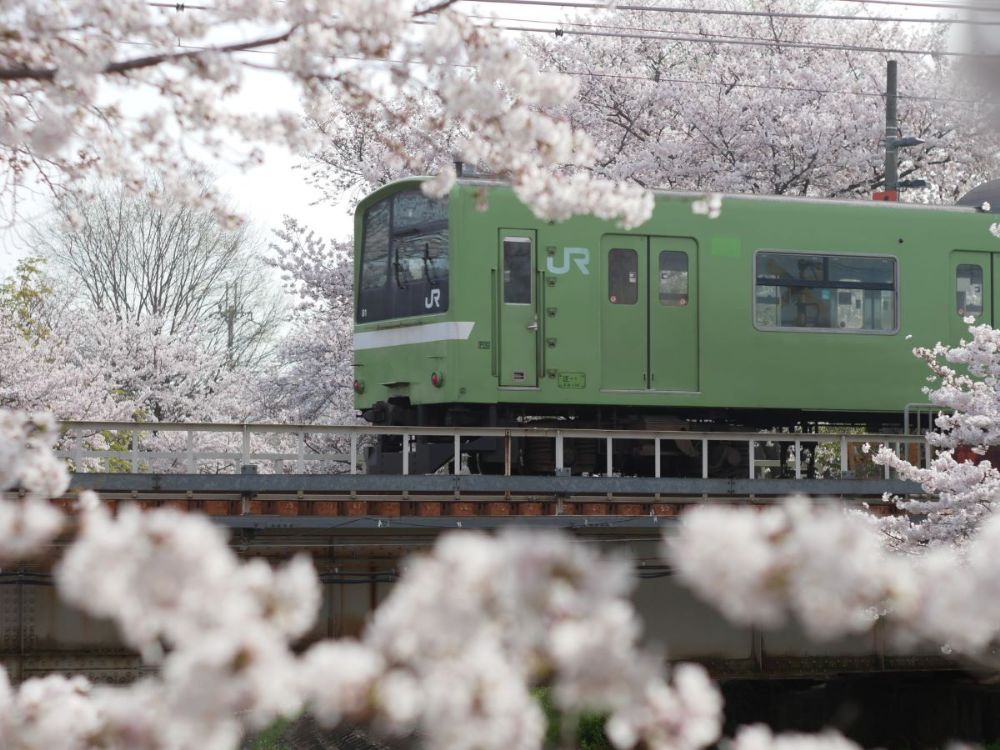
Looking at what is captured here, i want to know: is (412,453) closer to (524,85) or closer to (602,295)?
(602,295)

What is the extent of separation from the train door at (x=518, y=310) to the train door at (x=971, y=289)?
4.54 metres

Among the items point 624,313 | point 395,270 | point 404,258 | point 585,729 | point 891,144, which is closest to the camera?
point 624,313

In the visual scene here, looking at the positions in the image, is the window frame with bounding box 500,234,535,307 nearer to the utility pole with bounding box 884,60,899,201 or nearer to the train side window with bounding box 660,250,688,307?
the train side window with bounding box 660,250,688,307

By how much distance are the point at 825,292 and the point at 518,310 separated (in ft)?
10.7

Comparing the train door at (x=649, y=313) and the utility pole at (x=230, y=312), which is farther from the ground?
the utility pole at (x=230, y=312)

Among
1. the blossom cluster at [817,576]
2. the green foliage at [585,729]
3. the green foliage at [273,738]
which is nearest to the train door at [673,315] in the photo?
the green foliage at [585,729]

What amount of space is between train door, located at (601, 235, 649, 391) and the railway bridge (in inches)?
36.3

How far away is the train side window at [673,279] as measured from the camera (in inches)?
543

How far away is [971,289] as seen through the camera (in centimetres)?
1477

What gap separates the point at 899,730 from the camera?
16250 mm

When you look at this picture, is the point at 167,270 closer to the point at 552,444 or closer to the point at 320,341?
the point at 320,341

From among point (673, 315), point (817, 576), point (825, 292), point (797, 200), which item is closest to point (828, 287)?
point (825, 292)

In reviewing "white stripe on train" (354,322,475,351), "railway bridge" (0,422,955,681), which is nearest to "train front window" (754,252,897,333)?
"railway bridge" (0,422,955,681)

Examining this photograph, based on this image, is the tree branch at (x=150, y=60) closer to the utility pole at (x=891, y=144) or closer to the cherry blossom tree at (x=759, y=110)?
the utility pole at (x=891, y=144)
